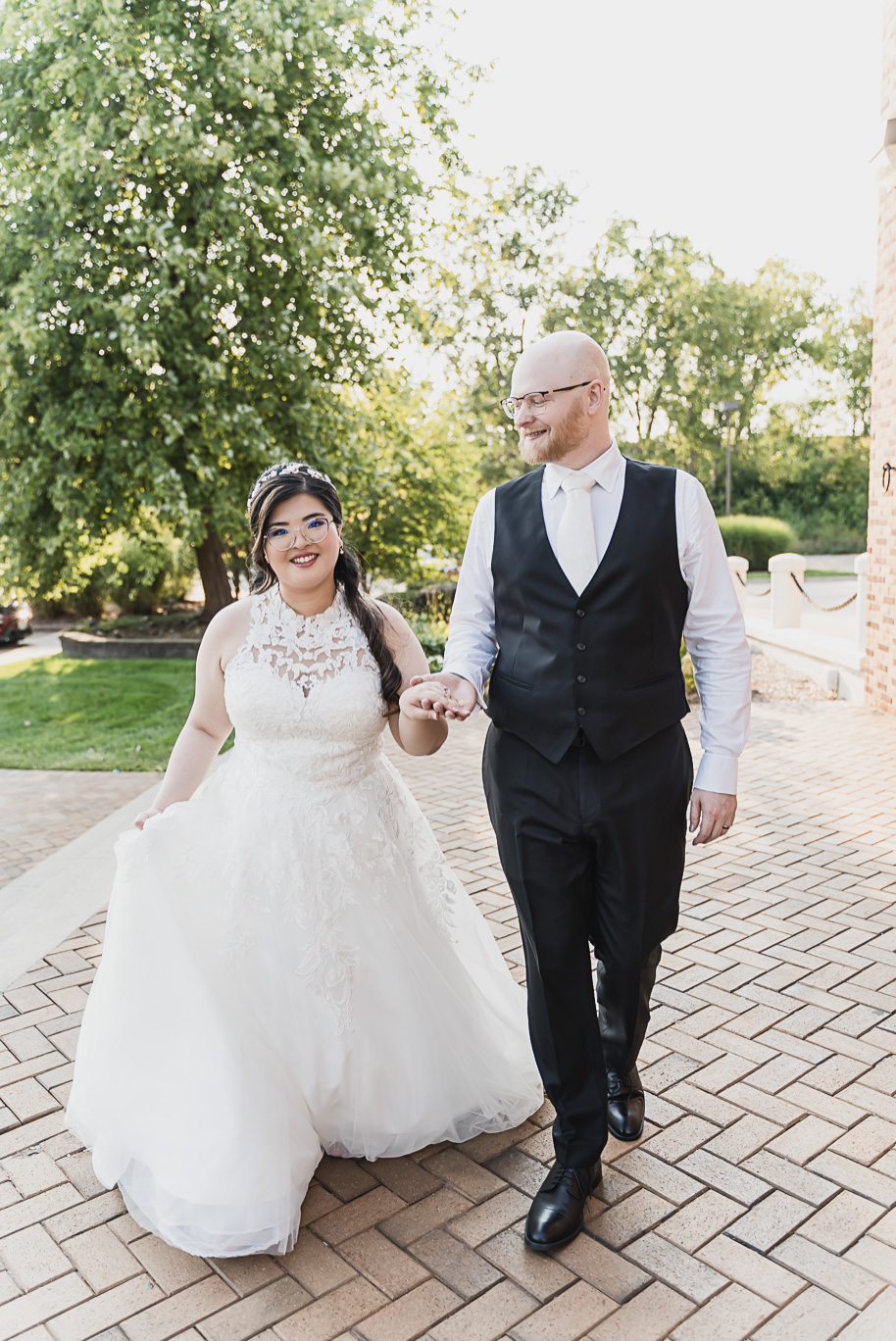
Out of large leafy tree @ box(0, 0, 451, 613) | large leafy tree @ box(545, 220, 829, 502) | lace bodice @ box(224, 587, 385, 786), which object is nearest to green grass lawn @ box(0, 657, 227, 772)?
large leafy tree @ box(0, 0, 451, 613)

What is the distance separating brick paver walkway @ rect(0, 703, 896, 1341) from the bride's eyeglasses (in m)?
1.75

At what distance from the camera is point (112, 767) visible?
8.09 m

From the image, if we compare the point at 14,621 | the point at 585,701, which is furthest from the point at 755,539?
the point at 585,701

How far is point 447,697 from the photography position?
2.40 m

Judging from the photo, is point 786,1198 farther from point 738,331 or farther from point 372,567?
point 738,331

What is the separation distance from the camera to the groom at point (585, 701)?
2.41 metres

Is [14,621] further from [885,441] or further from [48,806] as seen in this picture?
[885,441]

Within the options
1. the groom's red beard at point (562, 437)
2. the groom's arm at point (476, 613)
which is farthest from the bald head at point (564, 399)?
the groom's arm at point (476, 613)

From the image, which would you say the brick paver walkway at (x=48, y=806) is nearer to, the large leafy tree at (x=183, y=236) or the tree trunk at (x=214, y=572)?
the large leafy tree at (x=183, y=236)

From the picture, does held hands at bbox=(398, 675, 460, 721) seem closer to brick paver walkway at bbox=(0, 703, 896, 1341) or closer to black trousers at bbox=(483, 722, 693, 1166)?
black trousers at bbox=(483, 722, 693, 1166)

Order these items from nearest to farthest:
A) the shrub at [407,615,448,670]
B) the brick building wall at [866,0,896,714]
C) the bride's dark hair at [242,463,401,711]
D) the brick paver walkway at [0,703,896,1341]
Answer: the brick paver walkway at [0,703,896,1341], the bride's dark hair at [242,463,401,711], the brick building wall at [866,0,896,714], the shrub at [407,615,448,670]

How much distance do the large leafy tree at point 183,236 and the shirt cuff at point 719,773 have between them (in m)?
8.61

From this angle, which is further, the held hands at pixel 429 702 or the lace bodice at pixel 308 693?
the lace bodice at pixel 308 693

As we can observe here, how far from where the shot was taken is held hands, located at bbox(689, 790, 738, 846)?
2617 millimetres
